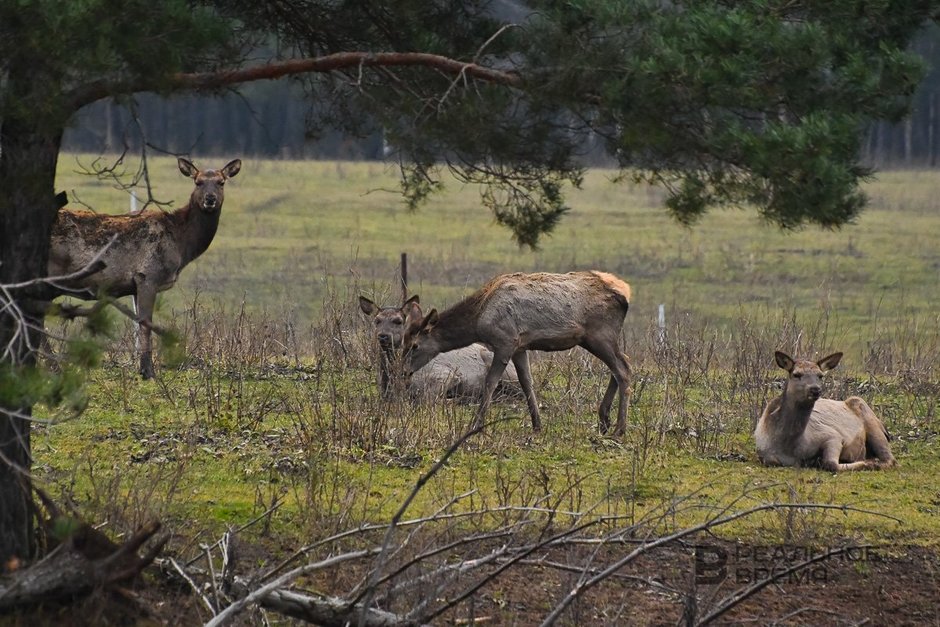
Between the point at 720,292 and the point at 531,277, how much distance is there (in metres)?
15.0

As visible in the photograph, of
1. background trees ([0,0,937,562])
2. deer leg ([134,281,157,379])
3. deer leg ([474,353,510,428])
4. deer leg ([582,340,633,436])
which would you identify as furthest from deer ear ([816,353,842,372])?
deer leg ([134,281,157,379])

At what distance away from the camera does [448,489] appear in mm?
11289

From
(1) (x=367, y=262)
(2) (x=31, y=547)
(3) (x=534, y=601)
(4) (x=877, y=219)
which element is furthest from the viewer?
(4) (x=877, y=219)

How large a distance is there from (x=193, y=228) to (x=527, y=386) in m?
4.71

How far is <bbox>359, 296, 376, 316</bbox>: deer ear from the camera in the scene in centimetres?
1487

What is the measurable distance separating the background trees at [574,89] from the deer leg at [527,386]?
16.6 feet

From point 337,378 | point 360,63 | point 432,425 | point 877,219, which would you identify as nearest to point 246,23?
point 360,63

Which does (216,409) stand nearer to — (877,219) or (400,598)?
(400,598)

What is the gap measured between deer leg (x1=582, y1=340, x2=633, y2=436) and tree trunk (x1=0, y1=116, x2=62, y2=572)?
22.8ft

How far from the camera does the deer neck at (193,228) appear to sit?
1697cm

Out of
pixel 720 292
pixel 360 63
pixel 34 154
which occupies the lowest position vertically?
pixel 720 292

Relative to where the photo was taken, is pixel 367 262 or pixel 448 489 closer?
pixel 448 489

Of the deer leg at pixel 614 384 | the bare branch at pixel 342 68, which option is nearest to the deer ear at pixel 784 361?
the deer leg at pixel 614 384

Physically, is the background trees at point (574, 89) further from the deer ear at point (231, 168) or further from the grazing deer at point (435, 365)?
the deer ear at point (231, 168)
